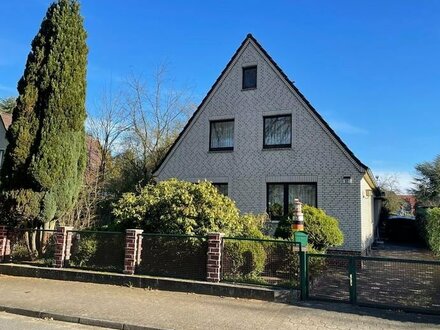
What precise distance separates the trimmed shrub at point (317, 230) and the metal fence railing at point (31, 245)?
7190 mm

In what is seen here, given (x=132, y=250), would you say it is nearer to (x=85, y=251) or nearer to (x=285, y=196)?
(x=85, y=251)

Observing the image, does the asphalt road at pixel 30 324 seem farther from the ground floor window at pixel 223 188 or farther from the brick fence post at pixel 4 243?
the ground floor window at pixel 223 188

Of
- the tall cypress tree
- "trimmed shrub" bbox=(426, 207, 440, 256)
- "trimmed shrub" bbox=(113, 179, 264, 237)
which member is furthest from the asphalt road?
"trimmed shrub" bbox=(426, 207, 440, 256)

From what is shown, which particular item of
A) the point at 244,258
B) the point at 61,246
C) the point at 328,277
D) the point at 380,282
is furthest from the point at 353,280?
the point at 61,246

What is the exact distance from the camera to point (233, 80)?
58.6ft

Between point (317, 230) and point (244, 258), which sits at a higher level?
point (317, 230)

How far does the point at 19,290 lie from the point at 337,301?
284 inches

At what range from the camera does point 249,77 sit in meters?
17.8

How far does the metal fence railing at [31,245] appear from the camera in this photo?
1248 centimetres

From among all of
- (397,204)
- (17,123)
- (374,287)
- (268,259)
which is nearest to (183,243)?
(268,259)

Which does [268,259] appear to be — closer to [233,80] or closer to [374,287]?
[374,287]

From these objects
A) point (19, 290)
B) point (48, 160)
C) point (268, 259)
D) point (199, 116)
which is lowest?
point (19, 290)

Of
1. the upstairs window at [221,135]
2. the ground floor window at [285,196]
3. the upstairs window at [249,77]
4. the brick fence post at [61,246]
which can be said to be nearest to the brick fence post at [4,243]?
the brick fence post at [61,246]

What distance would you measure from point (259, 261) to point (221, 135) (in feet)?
29.8
